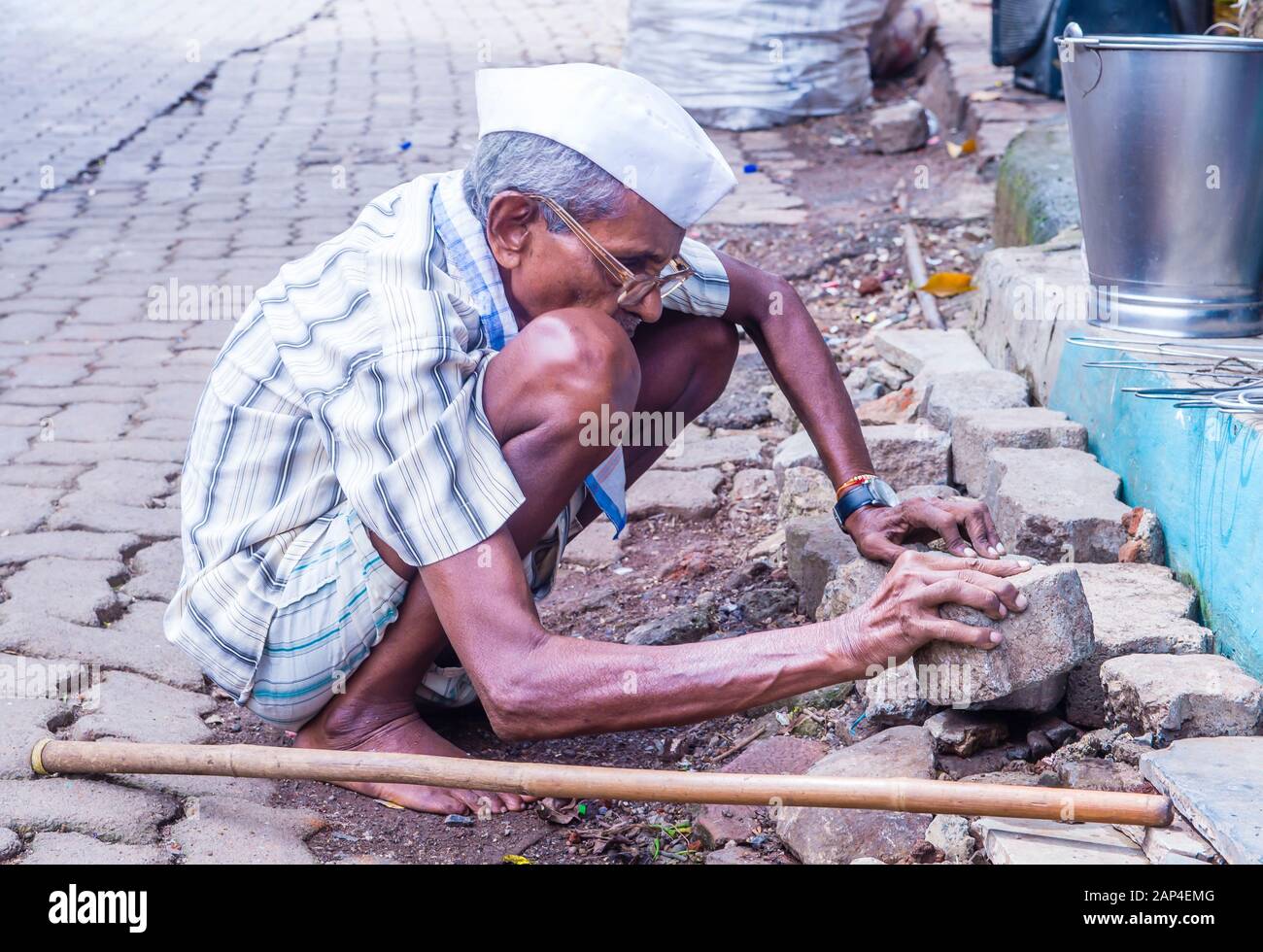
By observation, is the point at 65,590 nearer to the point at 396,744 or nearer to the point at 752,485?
the point at 396,744

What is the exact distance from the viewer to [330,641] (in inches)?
95.5

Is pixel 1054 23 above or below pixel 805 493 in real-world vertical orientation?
above

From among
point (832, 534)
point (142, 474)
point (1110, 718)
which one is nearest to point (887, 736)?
point (1110, 718)

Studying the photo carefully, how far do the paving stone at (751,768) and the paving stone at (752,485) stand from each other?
1.29m

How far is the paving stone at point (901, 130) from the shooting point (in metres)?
7.26

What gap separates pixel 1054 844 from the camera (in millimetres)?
2031

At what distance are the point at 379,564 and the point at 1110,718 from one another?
1.32m

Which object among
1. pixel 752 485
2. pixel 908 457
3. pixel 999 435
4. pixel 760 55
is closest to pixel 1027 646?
pixel 999 435

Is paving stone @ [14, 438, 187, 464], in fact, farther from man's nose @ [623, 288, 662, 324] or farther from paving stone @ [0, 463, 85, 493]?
man's nose @ [623, 288, 662, 324]

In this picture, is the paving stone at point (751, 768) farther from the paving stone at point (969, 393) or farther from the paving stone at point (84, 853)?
the paving stone at point (969, 393)

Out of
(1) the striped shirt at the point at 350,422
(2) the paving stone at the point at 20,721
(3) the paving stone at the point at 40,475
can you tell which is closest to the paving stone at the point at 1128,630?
(1) the striped shirt at the point at 350,422

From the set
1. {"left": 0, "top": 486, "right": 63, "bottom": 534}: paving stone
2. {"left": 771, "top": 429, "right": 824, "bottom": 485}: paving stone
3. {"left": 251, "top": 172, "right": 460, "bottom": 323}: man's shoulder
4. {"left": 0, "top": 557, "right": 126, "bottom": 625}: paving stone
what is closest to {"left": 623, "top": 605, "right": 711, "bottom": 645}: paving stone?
{"left": 771, "top": 429, "right": 824, "bottom": 485}: paving stone

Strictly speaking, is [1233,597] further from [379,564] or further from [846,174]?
[846,174]

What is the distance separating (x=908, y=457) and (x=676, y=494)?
71 cm
